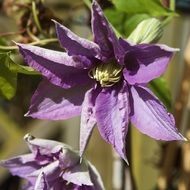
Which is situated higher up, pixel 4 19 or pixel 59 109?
pixel 59 109

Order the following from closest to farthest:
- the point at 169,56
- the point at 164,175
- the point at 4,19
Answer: the point at 169,56
the point at 164,175
the point at 4,19

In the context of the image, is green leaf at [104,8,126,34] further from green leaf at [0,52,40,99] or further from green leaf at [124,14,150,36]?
green leaf at [0,52,40,99]

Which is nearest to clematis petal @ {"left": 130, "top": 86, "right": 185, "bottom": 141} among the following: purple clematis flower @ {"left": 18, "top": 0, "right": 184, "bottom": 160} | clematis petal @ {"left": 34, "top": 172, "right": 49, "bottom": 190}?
purple clematis flower @ {"left": 18, "top": 0, "right": 184, "bottom": 160}

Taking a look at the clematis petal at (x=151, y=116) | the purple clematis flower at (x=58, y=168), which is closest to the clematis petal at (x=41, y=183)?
the purple clematis flower at (x=58, y=168)

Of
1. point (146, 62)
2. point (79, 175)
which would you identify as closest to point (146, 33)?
point (146, 62)

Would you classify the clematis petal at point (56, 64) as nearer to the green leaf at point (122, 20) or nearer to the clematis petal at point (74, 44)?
the clematis petal at point (74, 44)

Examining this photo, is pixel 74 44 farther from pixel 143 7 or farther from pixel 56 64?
pixel 143 7

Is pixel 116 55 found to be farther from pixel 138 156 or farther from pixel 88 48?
pixel 138 156

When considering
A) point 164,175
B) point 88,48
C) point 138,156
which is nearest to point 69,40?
point 88,48
